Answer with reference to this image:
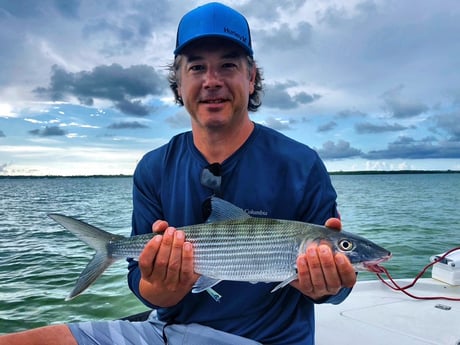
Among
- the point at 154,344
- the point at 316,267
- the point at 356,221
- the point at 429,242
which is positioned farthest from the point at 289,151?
the point at 356,221

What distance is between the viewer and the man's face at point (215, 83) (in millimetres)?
3156

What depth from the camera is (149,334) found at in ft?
10.5

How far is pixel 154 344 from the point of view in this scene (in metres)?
3.15

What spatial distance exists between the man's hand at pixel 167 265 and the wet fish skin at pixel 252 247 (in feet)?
0.33

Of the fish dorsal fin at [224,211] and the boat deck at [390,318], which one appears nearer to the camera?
the fish dorsal fin at [224,211]

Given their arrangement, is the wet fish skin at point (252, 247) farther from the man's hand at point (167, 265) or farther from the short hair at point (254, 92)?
the short hair at point (254, 92)

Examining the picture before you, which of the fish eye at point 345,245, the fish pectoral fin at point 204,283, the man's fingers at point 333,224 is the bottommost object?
the fish pectoral fin at point 204,283

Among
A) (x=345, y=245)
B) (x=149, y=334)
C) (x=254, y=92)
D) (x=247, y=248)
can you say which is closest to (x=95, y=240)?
(x=149, y=334)

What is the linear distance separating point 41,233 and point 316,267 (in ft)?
57.7

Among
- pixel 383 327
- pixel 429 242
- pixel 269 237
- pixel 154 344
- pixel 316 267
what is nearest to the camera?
pixel 316 267

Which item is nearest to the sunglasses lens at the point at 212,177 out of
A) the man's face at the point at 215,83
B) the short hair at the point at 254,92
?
the man's face at the point at 215,83

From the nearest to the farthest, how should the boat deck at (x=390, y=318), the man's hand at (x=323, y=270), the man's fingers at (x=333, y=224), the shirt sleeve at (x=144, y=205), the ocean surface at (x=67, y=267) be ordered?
the man's hand at (x=323, y=270), the man's fingers at (x=333, y=224), the shirt sleeve at (x=144, y=205), the boat deck at (x=390, y=318), the ocean surface at (x=67, y=267)

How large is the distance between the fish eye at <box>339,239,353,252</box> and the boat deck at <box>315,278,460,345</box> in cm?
186

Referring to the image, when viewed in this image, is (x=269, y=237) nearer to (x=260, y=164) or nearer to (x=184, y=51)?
(x=260, y=164)
